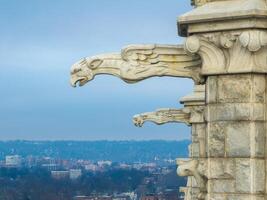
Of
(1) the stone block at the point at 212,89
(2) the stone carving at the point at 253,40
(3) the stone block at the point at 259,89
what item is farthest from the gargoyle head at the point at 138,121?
(2) the stone carving at the point at 253,40

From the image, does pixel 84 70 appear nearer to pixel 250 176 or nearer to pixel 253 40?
pixel 253 40

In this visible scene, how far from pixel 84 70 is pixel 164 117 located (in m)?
9.93

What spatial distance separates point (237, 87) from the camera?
12.6 metres

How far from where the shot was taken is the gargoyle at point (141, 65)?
13.4 meters

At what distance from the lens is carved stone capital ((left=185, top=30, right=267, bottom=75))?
41.0ft

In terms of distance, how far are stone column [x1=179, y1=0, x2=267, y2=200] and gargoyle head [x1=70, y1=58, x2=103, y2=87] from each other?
124cm

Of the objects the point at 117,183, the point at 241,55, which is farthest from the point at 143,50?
the point at 117,183

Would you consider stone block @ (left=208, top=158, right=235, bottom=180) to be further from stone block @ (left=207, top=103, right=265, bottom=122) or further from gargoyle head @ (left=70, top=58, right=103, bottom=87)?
gargoyle head @ (left=70, top=58, right=103, bottom=87)

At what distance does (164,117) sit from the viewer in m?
23.2

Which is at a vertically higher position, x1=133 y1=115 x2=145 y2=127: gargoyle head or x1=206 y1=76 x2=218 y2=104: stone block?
x1=133 y1=115 x2=145 y2=127: gargoyle head

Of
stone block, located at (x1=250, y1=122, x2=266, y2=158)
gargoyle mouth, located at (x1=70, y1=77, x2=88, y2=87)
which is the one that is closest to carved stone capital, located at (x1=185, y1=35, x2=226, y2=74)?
stone block, located at (x1=250, y1=122, x2=266, y2=158)

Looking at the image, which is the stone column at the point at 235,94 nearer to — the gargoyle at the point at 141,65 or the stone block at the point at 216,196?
the stone block at the point at 216,196

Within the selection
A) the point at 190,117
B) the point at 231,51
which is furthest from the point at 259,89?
the point at 190,117

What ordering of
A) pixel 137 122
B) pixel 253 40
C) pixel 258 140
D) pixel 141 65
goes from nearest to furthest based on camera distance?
1. pixel 253 40
2. pixel 258 140
3. pixel 141 65
4. pixel 137 122
